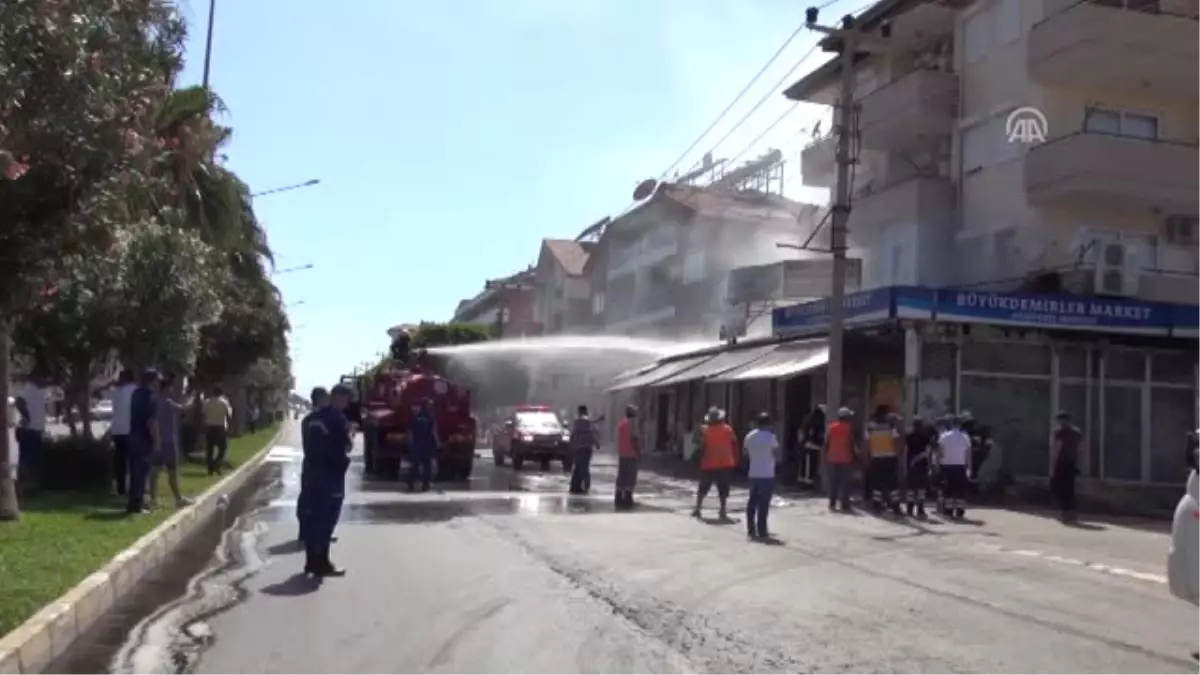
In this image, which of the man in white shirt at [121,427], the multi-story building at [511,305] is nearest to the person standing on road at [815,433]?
the man in white shirt at [121,427]

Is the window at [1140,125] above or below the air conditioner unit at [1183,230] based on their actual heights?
above

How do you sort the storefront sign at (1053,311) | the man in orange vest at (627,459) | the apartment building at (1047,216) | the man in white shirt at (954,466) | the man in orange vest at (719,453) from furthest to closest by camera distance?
the apartment building at (1047,216), the storefront sign at (1053,311), the man in orange vest at (627,459), the man in white shirt at (954,466), the man in orange vest at (719,453)

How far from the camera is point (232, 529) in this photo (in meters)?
17.9

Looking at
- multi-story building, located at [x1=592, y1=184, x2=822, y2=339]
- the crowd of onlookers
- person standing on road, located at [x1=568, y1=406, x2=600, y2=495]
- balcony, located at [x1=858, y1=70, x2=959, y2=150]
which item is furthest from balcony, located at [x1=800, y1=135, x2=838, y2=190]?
the crowd of onlookers

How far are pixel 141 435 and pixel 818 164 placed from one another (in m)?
29.1

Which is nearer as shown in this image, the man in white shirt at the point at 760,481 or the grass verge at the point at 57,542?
the grass verge at the point at 57,542

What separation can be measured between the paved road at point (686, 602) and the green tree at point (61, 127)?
9.42ft

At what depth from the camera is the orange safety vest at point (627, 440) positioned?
2270 cm

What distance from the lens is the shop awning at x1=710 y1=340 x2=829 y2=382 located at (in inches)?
1125

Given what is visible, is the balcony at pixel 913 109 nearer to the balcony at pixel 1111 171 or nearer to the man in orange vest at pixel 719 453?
the balcony at pixel 1111 171

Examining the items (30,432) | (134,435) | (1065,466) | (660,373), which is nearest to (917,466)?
(1065,466)

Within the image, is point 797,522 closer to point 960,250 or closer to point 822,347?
point 822,347

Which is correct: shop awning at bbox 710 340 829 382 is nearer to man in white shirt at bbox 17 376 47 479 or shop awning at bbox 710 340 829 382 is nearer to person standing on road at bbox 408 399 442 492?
person standing on road at bbox 408 399 442 492

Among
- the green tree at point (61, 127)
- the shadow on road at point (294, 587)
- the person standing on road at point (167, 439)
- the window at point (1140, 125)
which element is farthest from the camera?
the window at point (1140, 125)
